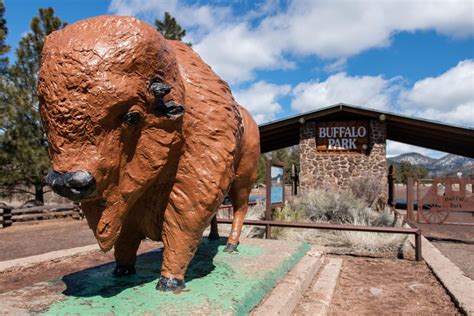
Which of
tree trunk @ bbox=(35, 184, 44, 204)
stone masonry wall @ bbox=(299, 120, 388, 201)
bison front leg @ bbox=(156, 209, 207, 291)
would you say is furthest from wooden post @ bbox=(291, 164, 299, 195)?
bison front leg @ bbox=(156, 209, 207, 291)

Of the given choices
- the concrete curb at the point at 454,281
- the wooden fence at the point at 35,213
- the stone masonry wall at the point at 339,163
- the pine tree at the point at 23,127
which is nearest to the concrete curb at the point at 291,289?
the concrete curb at the point at 454,281

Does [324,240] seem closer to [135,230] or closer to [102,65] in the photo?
[135,230]

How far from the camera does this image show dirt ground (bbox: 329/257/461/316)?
407 centimetres

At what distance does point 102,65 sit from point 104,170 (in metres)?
Result: 0.58

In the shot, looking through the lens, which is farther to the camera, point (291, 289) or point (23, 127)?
point (23, 127)

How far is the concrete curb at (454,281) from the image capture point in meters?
3.97

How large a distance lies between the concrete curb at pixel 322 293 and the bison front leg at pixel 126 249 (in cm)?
156

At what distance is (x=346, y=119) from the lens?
49.1ft

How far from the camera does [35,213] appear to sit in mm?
14586

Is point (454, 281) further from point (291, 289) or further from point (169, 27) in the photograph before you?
point (169, 27)

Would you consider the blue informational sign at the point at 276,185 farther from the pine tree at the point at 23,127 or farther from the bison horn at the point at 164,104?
the pine tree at the point at 23,127

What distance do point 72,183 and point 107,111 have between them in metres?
0.43

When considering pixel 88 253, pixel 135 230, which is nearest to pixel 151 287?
pixel 135 230

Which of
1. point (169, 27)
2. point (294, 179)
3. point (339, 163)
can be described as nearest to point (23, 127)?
point (169, 27)
